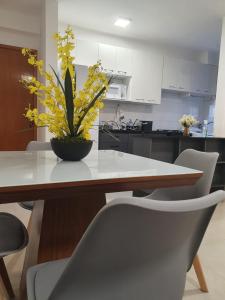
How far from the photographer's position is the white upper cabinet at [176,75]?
520 centimetres

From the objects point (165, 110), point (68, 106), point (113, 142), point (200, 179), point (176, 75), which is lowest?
point (113, 142)

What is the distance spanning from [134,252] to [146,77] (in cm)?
480

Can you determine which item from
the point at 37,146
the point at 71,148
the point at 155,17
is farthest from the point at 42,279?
the point at 155,17

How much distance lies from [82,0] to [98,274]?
3.70 m

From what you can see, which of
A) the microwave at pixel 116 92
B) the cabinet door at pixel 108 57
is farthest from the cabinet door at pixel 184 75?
the cabinet door at pixel 108 57

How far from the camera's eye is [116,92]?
477cm

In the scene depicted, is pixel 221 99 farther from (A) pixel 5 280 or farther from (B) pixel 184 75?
(A) pixel 5 280

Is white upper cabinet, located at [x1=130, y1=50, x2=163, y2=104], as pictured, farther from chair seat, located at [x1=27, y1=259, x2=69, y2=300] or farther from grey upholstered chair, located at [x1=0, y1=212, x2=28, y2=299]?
chair seat, located at [x1=27, y1=259, x2=69, y2=300]

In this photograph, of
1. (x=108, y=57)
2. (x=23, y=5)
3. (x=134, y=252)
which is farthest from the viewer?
(x=108, y=57)

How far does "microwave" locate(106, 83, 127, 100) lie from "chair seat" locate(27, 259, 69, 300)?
4.04 m

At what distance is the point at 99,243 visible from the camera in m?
0.53

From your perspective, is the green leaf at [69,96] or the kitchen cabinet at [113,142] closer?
the green leaf at [69,96]

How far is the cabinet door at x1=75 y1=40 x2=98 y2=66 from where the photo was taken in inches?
171

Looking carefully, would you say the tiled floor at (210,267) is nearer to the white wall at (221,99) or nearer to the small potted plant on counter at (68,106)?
the small potted plant on counter at (68,106)
